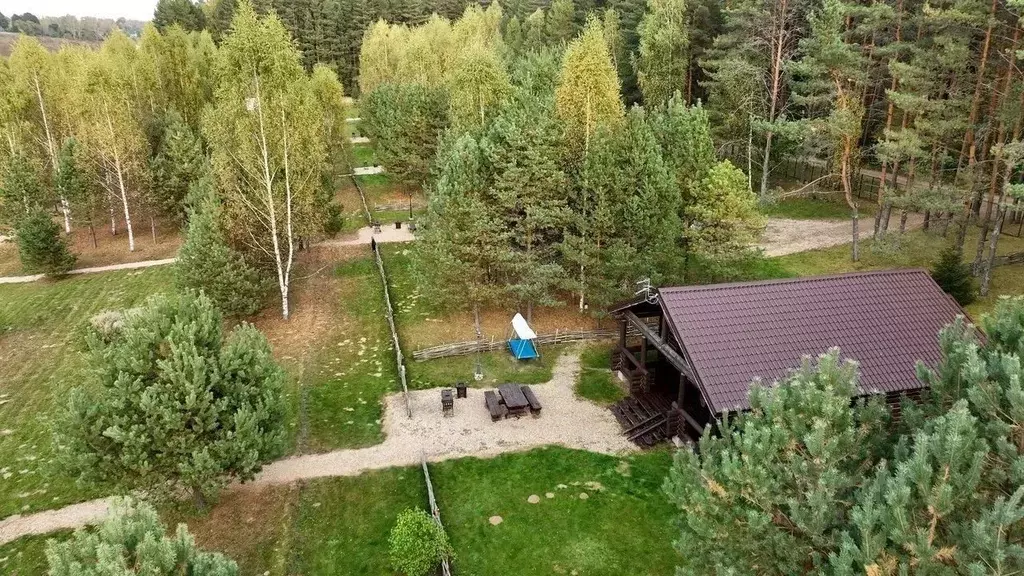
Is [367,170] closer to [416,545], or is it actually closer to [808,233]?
[808,233]

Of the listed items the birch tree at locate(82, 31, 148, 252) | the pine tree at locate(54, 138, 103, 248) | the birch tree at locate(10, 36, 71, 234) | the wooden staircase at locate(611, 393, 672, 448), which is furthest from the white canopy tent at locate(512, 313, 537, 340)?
the birch tree at locate(10, 36, 71, 234)

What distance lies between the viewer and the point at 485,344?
24.8 meters

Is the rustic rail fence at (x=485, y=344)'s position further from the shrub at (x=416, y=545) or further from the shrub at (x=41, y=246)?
the shrub at (x=41, y=246)

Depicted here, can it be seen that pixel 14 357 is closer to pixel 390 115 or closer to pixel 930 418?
pixel 390 115

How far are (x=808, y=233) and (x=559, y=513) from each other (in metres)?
25.7

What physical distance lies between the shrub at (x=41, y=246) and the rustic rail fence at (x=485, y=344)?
2285 centimetres

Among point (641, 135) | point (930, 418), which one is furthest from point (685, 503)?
point (641, 135)

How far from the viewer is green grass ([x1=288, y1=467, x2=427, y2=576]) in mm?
14305

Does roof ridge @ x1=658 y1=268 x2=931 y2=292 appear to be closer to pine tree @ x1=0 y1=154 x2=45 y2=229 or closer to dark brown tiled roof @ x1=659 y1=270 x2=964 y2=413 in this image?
dark brown tiled roof @ x1=659 y1=270 x2=964 y2=413

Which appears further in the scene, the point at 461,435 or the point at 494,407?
the point at 494,407

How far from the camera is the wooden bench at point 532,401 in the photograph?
19.8 m

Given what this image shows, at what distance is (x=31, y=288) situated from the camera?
33.2 metres

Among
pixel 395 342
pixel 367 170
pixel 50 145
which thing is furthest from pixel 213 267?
pixel 367 170

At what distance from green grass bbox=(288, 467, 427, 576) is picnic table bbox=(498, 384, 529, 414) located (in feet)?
11.9
